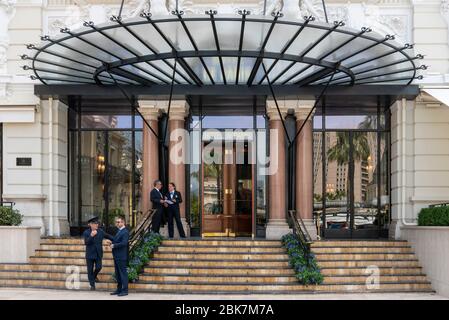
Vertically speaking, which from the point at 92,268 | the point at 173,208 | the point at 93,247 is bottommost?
the point at 92,268

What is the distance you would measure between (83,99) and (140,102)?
2.18 m

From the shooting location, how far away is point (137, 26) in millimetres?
11562

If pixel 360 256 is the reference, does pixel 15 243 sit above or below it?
above

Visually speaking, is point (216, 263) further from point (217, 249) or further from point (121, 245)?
point (121, 245)

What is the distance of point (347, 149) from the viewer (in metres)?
17.3

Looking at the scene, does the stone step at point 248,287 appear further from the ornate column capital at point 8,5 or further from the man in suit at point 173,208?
the ornate column capital at point 8,5

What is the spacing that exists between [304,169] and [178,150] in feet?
11.9

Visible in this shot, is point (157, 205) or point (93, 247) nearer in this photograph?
point (93, 247)

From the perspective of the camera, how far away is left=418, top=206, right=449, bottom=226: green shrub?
1336 cm

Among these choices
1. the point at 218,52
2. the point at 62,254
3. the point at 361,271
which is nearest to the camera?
the point at 218,52

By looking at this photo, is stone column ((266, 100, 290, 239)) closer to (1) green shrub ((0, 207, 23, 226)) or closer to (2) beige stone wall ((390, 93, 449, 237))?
(2) beige stone wall ((390, 93, 449, 237))

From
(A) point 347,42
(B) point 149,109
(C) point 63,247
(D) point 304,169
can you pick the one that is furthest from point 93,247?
(A) point 347,42

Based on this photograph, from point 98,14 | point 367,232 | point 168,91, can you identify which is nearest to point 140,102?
point 168,91

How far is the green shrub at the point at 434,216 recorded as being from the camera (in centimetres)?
1336
